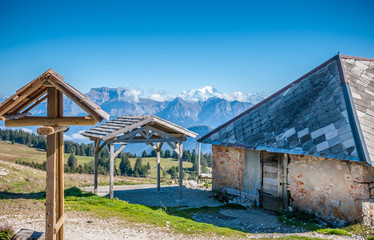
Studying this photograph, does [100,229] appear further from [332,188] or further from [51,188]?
[332,188]

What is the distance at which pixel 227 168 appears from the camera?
662 inches

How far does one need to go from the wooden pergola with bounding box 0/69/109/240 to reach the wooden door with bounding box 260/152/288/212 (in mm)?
9084

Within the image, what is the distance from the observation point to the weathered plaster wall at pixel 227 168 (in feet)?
53.3

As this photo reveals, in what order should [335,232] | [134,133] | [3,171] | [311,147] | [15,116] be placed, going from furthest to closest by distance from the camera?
[3,171] → [134,133] → [311,147] → [335,232] → [15,116]

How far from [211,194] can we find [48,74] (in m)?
12.0

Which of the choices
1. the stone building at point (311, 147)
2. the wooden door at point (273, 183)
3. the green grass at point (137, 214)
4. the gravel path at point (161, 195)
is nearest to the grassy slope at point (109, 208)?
the green grass at point (137, 214)

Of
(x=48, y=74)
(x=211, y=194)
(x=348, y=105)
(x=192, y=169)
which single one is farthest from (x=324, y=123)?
(x=192, y=169)

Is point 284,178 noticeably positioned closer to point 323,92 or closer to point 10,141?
point 323,92

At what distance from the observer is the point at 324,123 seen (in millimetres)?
13445

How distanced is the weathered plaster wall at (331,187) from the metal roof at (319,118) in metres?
0.58

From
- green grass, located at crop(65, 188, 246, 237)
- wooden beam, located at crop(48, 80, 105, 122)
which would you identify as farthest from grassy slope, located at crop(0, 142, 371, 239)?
wooden beam, located at crop(48, 80, 105, 122)

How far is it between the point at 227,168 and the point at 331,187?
5553 mm

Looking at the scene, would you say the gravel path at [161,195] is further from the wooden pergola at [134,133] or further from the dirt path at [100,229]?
the dirt path at [100,229]

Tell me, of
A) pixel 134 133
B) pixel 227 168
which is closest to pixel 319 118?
pixel 227 168
